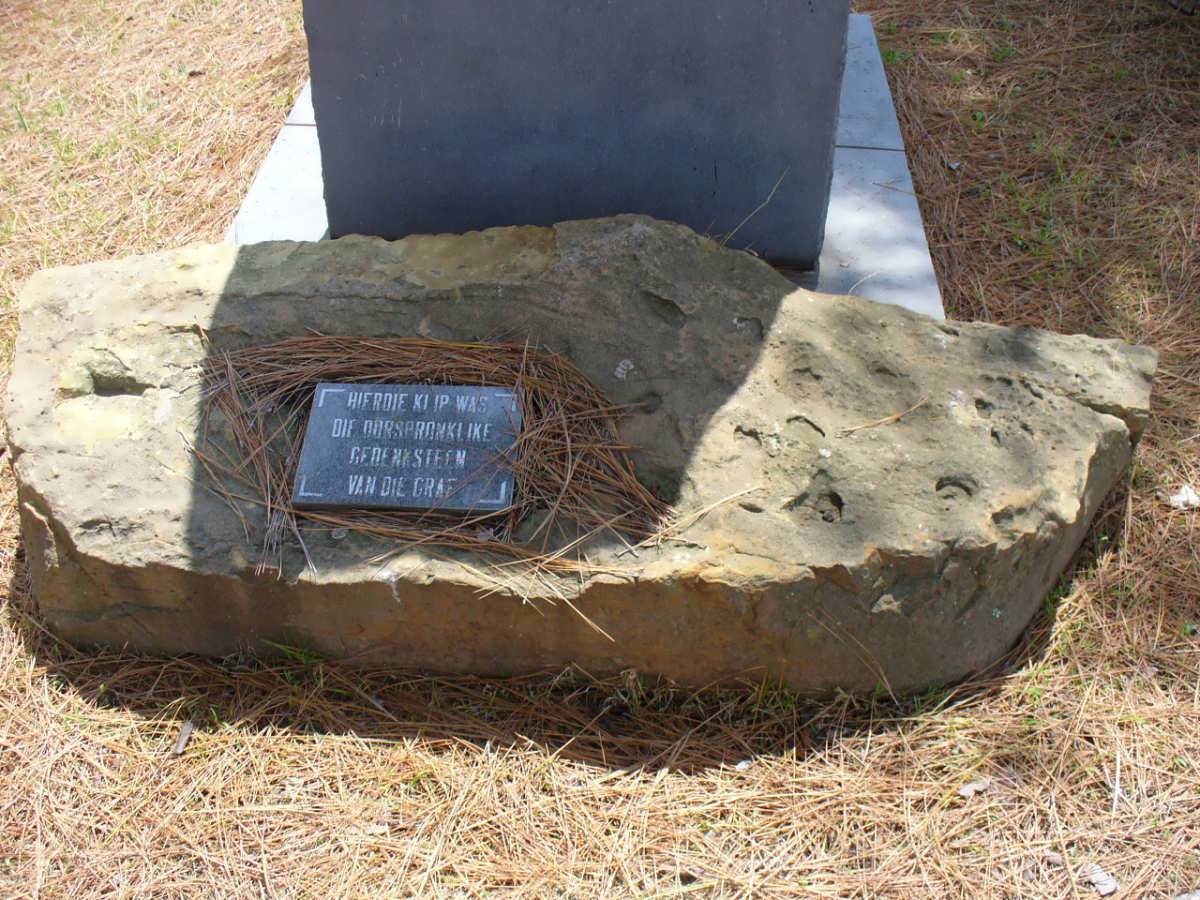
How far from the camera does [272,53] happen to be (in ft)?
15.2

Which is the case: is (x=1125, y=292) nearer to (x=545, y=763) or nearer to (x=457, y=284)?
(x=457, y=284)

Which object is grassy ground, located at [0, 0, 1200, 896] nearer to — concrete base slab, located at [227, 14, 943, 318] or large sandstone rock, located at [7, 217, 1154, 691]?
large sandstone rock, located at [7, 217, 1154, 691]

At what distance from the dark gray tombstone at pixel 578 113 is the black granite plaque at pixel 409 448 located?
2.74 feet

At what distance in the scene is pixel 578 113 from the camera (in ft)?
9.62

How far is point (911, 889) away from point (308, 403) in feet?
5.48

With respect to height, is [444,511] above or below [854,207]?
below

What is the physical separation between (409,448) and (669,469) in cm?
58

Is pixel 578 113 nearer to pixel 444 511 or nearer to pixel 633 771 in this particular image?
pixel 444 511

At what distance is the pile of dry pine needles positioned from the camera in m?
2.30

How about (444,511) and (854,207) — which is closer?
(444,511)

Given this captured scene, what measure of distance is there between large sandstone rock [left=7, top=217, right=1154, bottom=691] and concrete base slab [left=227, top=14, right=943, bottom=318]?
1.69 feet

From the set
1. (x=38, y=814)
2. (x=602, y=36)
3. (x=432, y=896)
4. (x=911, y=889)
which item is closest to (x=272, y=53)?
(x=602, y=36)

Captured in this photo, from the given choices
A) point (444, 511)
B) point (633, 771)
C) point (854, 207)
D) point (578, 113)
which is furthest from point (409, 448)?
point (854, 207)

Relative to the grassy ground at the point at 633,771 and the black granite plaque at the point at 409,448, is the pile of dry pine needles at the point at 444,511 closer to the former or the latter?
the black granite plaque at the point at 409,448
